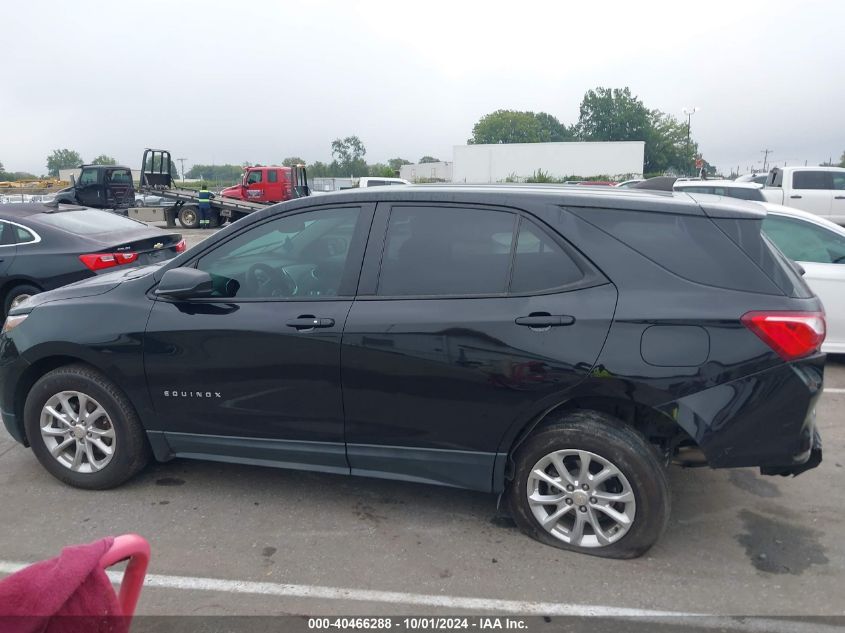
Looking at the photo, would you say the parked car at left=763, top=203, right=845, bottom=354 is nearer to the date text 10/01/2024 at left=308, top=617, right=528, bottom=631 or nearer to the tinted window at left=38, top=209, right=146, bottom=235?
the date text 10/01/2024 at left=308, top=617, right=528, bottom=631

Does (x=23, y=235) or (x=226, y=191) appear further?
(x=226, y=191)

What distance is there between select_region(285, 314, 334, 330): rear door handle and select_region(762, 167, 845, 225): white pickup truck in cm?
1570

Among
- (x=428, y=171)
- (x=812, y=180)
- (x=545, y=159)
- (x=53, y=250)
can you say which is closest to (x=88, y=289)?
(x=53, y=250)

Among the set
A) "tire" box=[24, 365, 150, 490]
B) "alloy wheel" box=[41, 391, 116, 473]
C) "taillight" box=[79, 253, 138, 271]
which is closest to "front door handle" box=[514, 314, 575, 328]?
"tire" box=[24, 365, 150, 490]

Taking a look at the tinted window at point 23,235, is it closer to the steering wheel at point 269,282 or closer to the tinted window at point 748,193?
the steering wheel at point 269,282

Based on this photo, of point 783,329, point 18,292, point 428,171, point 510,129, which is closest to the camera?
point 783,329

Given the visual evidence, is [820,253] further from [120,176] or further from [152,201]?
[152,201]

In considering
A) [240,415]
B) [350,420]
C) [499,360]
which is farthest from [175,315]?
[499,360]

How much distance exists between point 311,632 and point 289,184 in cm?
2662

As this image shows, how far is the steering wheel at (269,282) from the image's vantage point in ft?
12.6

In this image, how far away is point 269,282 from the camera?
153 inches

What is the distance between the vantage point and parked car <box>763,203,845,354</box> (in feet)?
21.1

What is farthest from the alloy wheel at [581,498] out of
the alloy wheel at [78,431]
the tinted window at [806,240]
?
the tinted window at [806,240]

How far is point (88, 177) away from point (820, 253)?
81.1 feet
